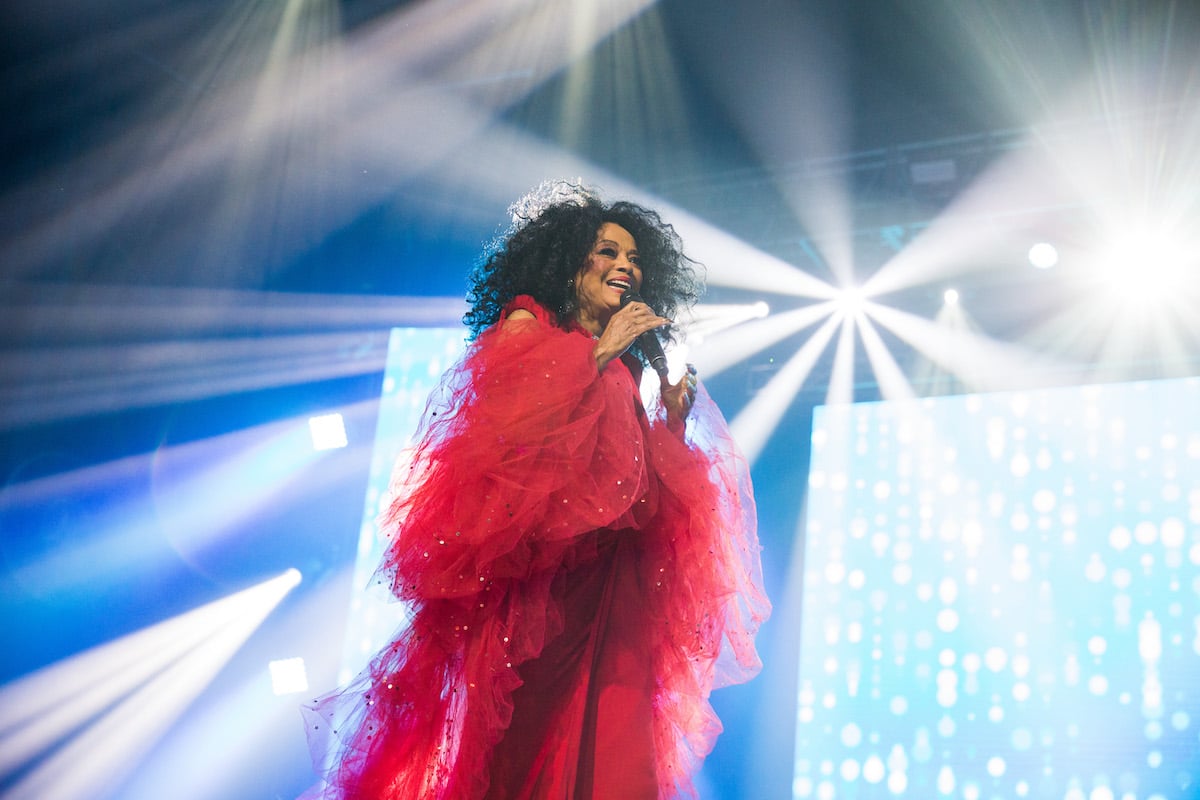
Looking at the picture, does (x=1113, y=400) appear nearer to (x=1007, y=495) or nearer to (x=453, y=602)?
(x=1007, y=495)

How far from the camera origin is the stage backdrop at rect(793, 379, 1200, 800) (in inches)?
128

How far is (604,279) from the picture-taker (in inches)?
82.3

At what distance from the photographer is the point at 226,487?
16.1ft

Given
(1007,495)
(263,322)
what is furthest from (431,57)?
(1007,495)

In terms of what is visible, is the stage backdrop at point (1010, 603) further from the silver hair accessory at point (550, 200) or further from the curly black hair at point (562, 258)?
the silver hair accessory at point (550, 200)

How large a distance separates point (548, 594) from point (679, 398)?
0.50 metres

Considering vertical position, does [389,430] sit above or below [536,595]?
above

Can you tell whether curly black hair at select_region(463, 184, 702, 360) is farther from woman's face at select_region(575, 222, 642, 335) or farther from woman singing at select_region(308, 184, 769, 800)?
woman singing at select_region(308, 184, 769, 800)

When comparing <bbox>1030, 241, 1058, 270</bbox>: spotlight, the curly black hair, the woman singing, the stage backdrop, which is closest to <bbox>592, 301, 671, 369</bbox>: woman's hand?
the woman singing

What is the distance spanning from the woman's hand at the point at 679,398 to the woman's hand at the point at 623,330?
0.22 metres

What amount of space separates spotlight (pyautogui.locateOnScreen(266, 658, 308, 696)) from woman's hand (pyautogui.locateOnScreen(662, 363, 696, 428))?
3.36 meters

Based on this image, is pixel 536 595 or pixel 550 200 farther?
pixel 550 200

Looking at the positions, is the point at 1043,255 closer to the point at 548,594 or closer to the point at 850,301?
the point at 850,301

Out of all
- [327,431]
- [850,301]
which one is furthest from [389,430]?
[850,301]
